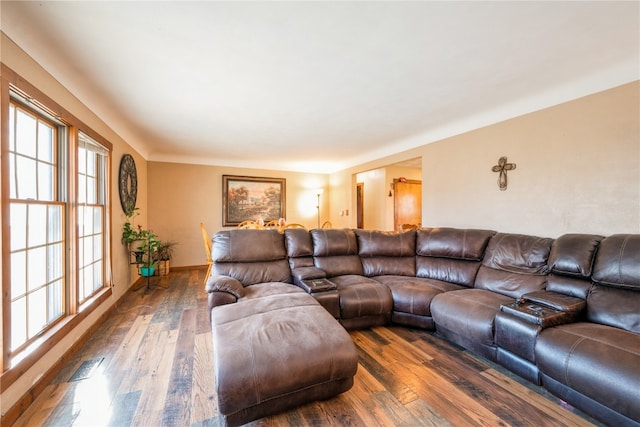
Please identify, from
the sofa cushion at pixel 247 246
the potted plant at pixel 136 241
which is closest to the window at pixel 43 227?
the potted plant at pixel 136 241

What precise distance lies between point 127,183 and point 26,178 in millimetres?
2167

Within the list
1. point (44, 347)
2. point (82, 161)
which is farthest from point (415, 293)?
point (82, 161)

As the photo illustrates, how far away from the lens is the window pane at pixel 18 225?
1631mm

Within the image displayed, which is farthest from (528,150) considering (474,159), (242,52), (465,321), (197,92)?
(197,92)

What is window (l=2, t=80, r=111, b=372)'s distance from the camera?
64.2 inches

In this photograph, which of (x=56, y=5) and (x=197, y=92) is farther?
(x=197, y=92)

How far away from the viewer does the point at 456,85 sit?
243 cm

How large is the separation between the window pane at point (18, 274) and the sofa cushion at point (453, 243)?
3718 millimetres

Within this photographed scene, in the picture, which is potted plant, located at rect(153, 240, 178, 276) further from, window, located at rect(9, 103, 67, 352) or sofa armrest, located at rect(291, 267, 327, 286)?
sofa armrest, located at rect(291, 267, 327, 286)

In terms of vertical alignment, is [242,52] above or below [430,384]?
above

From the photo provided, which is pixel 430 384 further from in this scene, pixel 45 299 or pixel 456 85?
pixel 45 299

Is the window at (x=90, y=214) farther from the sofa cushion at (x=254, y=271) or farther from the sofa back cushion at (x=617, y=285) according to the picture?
the sofa back cushion at (x=617, y=285)

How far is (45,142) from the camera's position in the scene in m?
2.07

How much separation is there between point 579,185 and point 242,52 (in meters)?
3.23
